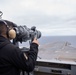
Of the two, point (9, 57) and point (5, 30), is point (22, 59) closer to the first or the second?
point (9, 57)

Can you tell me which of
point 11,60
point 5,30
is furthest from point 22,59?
point 5,30

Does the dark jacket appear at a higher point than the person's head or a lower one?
lower

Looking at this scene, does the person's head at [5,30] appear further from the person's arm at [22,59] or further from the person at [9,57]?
the person's arm at [22,59]

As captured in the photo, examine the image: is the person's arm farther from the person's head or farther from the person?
the person's head

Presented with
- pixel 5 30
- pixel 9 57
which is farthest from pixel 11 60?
pixel 5 30

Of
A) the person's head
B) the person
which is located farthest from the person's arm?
the person's head

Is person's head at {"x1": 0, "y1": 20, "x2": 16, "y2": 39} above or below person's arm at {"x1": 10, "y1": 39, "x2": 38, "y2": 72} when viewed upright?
above

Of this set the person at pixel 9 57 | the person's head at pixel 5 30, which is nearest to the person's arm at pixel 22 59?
the person at pixel 9 57

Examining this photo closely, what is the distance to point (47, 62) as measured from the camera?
3562 millimetres

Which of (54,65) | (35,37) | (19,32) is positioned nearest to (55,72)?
(54,65)

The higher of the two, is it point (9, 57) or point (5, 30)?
point (5, 30)

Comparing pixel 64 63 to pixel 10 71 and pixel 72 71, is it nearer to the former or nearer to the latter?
pixel 72 71

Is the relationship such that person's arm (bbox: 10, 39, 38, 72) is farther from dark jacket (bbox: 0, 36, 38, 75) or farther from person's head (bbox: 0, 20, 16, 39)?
person's head (bbox: 0, 20, 16, 39)

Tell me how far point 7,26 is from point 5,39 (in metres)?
0.13
